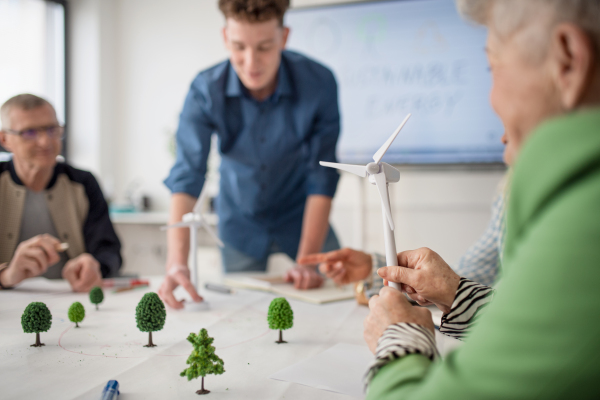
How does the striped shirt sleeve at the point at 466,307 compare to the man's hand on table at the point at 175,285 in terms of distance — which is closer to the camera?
the striped shirt sleeve at the point at 466,307

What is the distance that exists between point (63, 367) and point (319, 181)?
138 cm

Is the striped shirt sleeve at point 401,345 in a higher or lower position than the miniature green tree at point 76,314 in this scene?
higher

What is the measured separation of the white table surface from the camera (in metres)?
0.86

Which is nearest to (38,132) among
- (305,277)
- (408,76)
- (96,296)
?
(96,296)

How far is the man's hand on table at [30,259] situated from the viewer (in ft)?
5.05

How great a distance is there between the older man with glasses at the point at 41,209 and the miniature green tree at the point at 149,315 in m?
0.61

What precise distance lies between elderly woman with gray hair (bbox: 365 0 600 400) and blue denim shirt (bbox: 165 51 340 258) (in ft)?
4.92

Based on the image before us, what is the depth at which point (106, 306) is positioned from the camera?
4.76ft

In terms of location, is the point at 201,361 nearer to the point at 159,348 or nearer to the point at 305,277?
the point at 159,348

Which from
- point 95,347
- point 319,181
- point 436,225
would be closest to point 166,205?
point 436,225

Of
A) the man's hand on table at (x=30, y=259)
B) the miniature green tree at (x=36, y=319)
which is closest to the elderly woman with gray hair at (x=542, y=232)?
the miniature green tree at (x=36, y=319)

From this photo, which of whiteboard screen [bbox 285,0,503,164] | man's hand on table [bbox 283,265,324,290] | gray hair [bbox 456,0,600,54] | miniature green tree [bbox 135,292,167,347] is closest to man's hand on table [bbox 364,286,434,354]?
gray hair [bbox 456,0,600,54]

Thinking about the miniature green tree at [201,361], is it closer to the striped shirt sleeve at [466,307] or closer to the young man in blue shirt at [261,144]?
the striped shirt sleeve at [466,307]

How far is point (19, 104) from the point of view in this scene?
1656 millimetres
